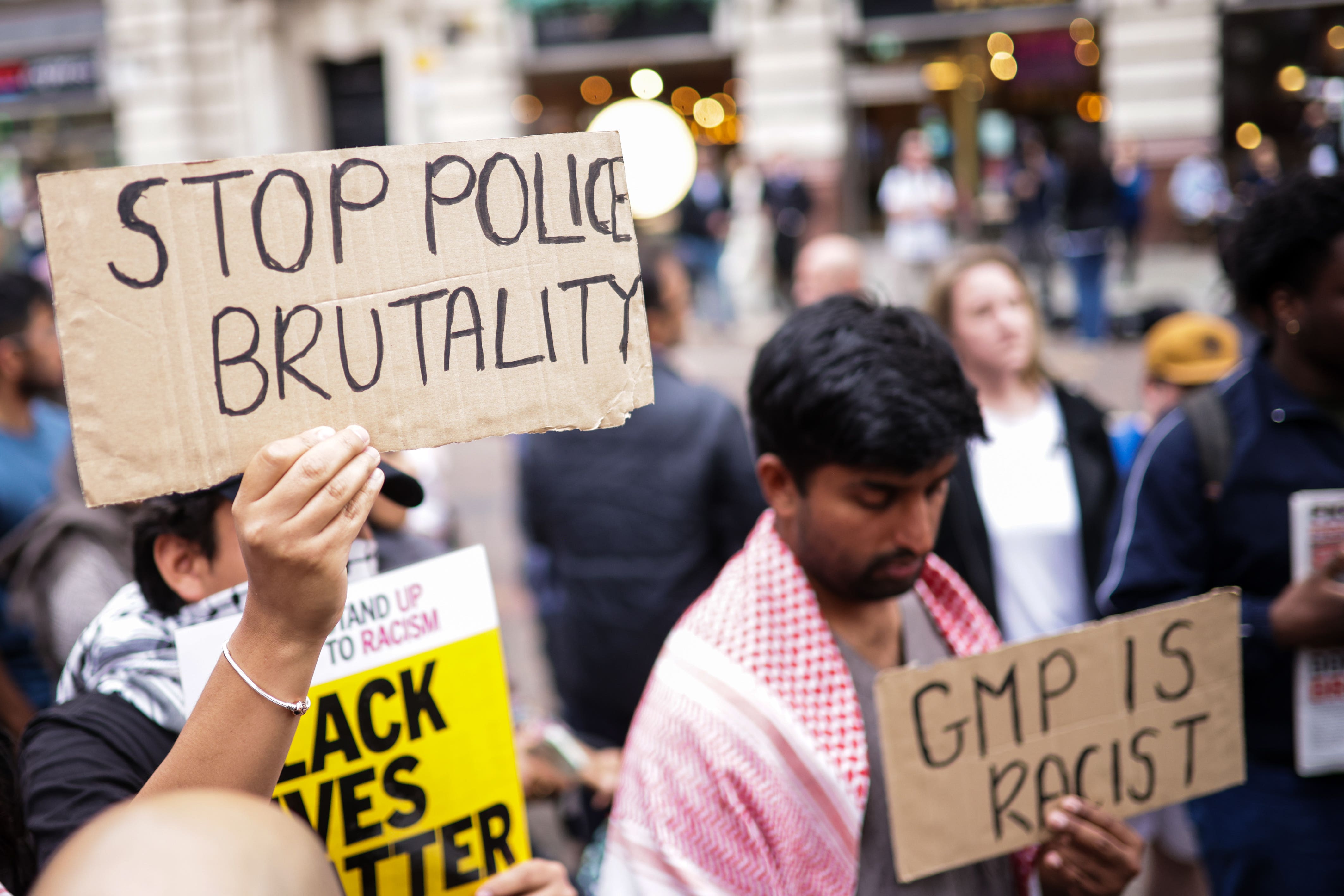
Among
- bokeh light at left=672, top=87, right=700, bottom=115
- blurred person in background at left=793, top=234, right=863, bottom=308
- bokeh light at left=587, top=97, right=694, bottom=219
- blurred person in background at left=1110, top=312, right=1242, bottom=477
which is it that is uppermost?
bokeh light at left=672, top=87, right=700, bottom=115

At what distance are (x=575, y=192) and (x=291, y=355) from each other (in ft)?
1.38

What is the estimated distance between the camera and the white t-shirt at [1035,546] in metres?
3.06

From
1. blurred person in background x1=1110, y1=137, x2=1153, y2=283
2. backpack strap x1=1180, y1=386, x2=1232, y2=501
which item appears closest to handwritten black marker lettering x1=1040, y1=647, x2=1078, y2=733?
backpack strap x1=1180, y1=386, x2=1232, y2=501

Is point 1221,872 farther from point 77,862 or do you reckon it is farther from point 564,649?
point 77,862

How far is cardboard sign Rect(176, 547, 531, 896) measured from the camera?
1640 millimetres

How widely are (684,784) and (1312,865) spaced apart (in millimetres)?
1531

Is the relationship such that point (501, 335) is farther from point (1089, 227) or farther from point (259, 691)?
point (1089, 227)

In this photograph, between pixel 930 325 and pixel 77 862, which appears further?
pixel 930 325

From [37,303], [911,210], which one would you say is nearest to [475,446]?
[911,210]

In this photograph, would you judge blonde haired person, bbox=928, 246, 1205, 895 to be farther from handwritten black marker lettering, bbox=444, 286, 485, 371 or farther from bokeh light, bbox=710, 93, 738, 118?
bokeh light, bbox=710, 93, 738, 118

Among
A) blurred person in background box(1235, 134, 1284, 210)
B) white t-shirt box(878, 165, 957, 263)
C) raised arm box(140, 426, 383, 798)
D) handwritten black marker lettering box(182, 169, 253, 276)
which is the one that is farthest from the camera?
white t-shirt box(878, 165, 957, 263)

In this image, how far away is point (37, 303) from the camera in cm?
414

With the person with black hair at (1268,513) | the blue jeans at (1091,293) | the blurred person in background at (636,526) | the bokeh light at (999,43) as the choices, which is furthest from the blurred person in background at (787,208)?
the person with black hair at (1268,513)

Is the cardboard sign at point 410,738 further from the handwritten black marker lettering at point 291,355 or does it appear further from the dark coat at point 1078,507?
the dark coat at point 1078,507
